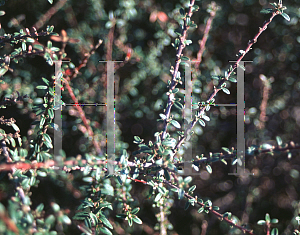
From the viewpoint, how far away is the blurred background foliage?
153 centimetres

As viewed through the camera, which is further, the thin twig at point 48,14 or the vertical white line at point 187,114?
the thin twig at point 48,14

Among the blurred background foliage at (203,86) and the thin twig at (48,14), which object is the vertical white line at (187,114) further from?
the thin twig at (48,14)

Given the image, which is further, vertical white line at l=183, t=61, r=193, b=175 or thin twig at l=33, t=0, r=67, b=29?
thin twig at l=33, t=0, r=67, b=29

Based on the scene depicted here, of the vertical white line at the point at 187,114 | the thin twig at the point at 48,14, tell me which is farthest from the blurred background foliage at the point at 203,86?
the vertical white line at the point at 187,114

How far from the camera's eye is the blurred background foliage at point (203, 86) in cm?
153

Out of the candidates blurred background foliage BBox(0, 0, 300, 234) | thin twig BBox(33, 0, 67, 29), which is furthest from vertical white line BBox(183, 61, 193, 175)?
thin twig BBox(33, 0, 67, 29)

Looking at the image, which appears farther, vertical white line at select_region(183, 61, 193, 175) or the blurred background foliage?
the blurred background foliage

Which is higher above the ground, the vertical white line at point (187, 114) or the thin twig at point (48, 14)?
the thin twig at point (48, 14)

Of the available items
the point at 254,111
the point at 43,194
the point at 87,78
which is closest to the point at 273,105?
the point at 254,111

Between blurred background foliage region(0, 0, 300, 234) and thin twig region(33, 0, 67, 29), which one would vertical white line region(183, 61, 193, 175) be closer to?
blurred background foliage region(0, 0, 300, 234)

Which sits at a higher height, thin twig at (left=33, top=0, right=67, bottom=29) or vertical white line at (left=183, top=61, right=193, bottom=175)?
thin twig at (left=33, top=0, right=67, bottom=29)

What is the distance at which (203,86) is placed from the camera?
1599 millimetres

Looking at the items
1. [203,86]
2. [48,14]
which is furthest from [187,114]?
[48,14]

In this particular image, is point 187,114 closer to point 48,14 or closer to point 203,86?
point 203,86
